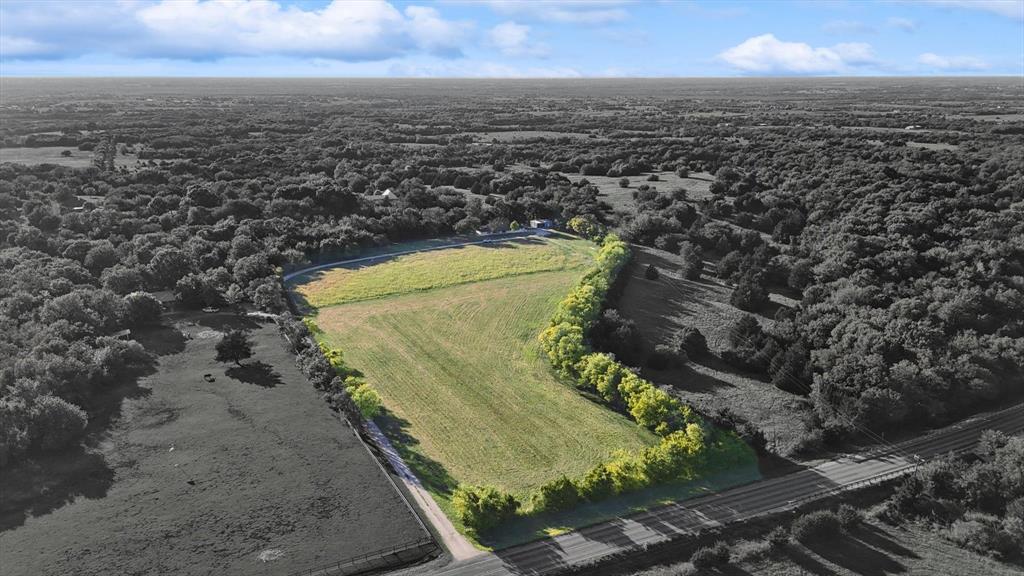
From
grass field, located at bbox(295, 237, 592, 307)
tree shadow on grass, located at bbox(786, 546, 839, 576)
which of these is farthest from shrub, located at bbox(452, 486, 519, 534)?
grass field, located at bbox(295, 237, 592, 307)

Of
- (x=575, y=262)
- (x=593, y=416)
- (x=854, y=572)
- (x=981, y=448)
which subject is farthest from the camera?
(x=575, y=262)

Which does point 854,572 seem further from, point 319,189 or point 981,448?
point 319,189

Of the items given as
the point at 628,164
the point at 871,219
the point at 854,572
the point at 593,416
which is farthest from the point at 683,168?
the point at 854,572

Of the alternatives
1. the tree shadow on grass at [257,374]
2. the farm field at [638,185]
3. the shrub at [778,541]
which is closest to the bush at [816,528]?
the shrub at [778,541]

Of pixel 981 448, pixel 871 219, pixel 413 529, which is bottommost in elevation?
pixel 413 529

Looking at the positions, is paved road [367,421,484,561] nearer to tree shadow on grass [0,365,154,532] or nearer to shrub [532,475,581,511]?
shrub [532,475,581,511]

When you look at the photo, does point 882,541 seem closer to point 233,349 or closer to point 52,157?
point 233,349

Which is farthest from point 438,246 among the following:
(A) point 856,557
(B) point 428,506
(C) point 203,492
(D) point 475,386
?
(A) point 856,557
